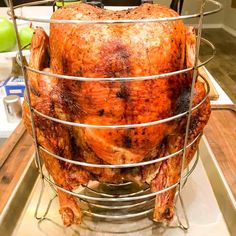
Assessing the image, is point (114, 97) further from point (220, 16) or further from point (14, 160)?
point (220, 16)

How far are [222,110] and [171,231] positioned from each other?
0.41m

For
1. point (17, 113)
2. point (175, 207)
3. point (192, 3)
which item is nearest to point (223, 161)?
point (175, 207)

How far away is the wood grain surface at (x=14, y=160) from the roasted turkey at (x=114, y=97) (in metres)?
0.12

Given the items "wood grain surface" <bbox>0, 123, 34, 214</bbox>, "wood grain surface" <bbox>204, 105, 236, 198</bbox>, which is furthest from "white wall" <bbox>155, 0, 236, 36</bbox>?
"wood grain surface" <bbox>0, 123, 34, 214</bbox>

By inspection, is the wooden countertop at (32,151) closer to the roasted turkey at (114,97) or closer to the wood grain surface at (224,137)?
the wood grain surface at (224,137)

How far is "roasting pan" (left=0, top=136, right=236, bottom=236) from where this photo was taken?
49 centimetres

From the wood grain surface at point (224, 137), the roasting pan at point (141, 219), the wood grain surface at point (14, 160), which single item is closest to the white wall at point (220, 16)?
the wood grain surface at point (224, 137)

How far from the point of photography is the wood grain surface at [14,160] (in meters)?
0.55

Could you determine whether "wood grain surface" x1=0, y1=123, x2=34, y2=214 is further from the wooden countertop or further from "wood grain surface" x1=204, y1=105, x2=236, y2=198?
"wood grain surface" x1=204, y1=105, x2=236, y2=198

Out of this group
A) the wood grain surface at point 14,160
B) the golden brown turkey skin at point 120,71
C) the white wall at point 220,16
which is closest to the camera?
the golden brown turkey skin at point 120,71

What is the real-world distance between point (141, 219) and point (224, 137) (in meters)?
0.29

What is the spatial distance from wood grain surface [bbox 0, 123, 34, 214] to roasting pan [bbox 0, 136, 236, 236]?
0.02m

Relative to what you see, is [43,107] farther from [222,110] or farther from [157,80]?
[222,110]

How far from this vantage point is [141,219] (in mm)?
506
